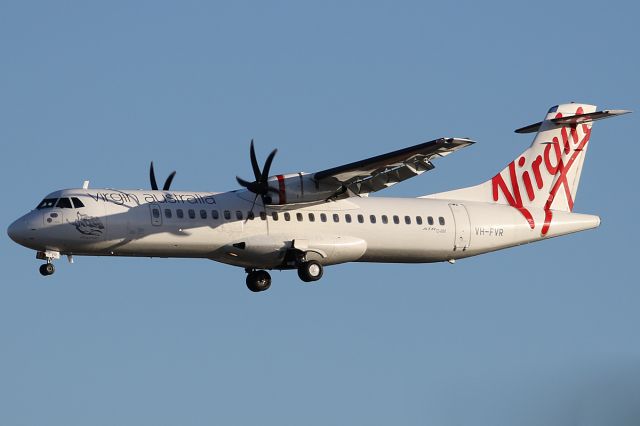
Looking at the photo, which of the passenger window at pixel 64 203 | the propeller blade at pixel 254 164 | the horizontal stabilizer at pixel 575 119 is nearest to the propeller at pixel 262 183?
the propeller blade at pixel 254 164

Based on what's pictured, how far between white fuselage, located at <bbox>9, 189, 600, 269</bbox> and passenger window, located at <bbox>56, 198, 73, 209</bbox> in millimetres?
158

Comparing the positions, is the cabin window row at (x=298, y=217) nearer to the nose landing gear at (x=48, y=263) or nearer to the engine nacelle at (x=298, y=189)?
the engine nacelle at (x=298, y=189)

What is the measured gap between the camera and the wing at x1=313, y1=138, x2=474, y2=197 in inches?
1348

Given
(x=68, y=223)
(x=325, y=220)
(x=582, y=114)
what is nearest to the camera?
(x=68, y=223)

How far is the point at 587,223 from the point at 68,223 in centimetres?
1611

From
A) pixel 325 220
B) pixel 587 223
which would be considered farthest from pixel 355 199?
pixel 587 223

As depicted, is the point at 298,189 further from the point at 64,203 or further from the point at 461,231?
the point at 64,203

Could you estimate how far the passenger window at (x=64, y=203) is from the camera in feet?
114

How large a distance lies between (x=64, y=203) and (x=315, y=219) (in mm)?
7021

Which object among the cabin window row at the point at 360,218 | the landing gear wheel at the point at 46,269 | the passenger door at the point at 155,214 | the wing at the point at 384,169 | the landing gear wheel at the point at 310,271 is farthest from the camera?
the cabin window row at the point at 360,218

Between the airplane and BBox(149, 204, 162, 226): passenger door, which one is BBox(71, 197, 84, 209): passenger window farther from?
BBox(149, 204, 162, 226): passenger door

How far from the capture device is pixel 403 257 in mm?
38406

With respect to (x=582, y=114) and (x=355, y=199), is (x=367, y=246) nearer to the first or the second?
(x=355, y=199)

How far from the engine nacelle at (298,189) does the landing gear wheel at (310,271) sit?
5.79 feet
